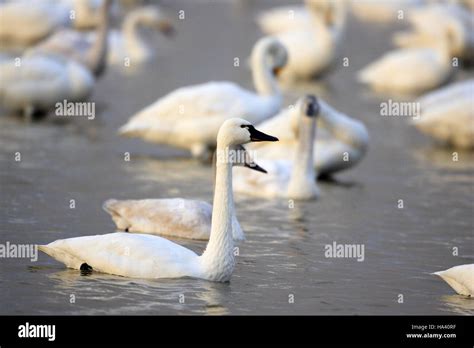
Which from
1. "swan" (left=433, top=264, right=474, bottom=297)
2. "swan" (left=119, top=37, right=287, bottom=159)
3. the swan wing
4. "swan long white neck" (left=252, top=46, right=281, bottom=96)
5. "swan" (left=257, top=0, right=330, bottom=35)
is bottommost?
"swan" (left=433, top=264, right=474, bottom=297)

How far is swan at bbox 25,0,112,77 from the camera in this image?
1981 cm

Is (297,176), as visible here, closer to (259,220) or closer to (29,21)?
(259,220)

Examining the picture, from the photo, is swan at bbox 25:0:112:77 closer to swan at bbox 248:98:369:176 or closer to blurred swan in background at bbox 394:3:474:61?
swan at bbox 248:98:369:176

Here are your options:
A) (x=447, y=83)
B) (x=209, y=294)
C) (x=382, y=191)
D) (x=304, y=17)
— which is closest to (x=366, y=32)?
(x=304, y=17)

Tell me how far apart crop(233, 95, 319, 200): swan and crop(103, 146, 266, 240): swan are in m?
1.93

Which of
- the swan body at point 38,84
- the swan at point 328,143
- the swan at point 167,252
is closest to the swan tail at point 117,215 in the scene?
the swan at point 167,252

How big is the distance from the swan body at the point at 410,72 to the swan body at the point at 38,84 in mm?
5932

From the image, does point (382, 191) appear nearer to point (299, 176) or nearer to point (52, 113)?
point (299, 176)

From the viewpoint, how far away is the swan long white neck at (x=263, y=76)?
16453 mm

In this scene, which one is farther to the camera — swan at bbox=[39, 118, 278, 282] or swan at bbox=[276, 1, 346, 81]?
swan at bbox=[276, 1, 346, 81]

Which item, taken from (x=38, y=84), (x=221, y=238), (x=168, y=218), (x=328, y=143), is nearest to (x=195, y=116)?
(x=328, y=143)

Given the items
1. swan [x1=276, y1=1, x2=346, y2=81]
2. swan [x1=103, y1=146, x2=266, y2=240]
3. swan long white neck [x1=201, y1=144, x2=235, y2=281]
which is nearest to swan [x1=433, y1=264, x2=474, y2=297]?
swan long white neck [x1=201, y1=144, x2=235, y2=281]

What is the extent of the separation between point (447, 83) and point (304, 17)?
231 inches

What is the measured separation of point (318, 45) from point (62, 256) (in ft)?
42.4
